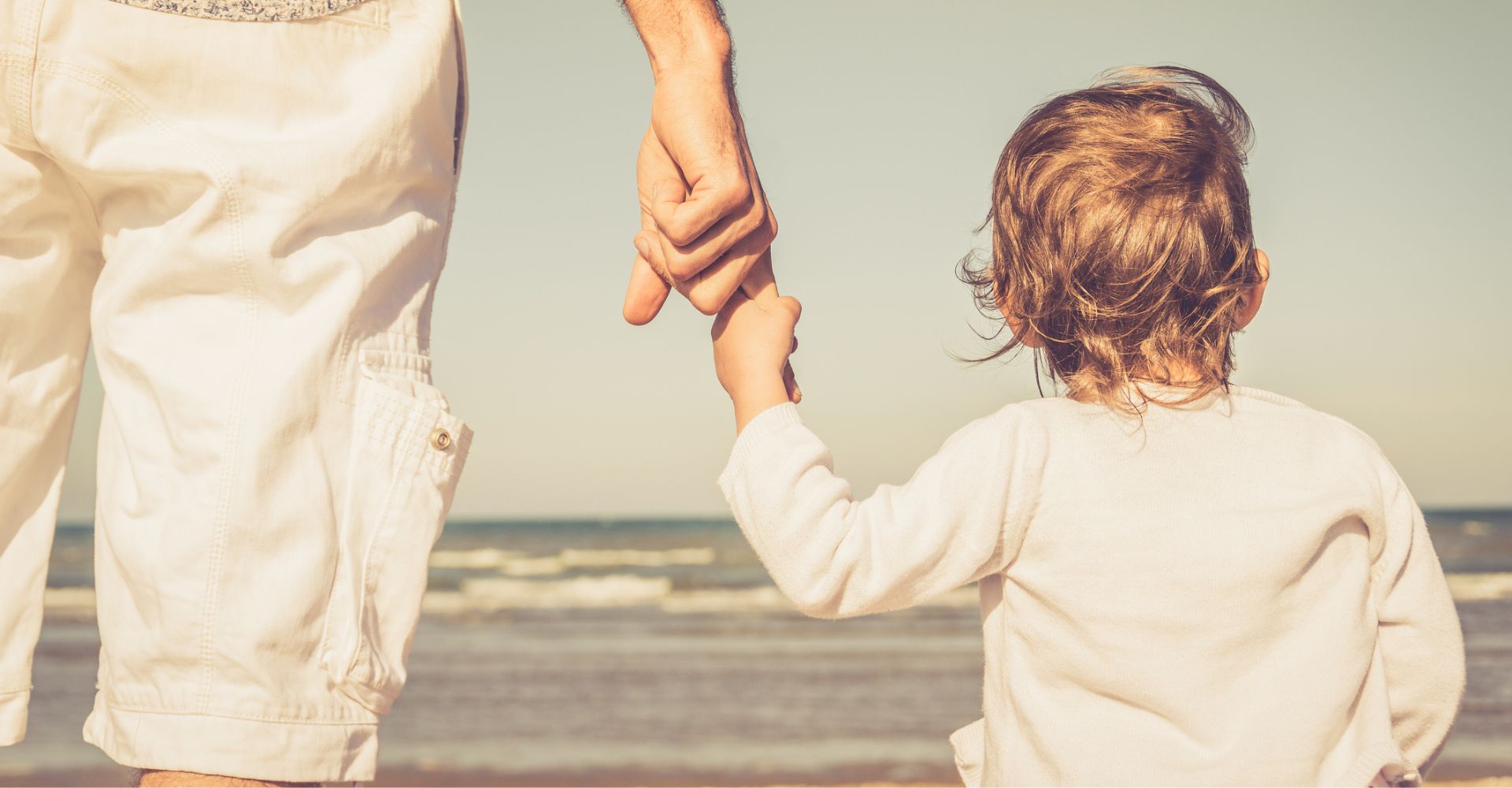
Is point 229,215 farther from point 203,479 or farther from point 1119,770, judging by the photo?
point 1119,770

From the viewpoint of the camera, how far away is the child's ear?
1646 mm

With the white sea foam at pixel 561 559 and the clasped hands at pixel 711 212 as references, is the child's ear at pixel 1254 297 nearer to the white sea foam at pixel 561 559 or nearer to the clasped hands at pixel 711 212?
the clasped hands at pixel 711 212

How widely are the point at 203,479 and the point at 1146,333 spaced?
1209 millimetres

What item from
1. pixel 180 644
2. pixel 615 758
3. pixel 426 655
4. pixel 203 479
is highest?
pixel 203 479

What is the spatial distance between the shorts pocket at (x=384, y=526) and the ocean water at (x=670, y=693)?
15.2ft

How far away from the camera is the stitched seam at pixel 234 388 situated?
49.6 inches

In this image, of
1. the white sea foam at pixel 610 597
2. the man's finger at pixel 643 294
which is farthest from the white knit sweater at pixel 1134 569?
the white sea foam at pixel 610 597

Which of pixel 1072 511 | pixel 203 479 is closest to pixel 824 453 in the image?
pixel 1072 511

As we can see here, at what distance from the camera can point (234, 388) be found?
50.4 inches

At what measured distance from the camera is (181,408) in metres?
1.28

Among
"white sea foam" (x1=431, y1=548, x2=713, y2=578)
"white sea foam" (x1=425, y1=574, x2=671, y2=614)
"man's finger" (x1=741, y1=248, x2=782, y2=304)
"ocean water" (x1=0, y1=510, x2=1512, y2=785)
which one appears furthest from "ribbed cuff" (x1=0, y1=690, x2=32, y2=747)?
"white sea foam" (x1=431, y1=548, x2=713, y2=578)

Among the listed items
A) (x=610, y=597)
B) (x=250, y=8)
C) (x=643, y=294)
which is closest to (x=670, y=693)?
(x=643, y=294)

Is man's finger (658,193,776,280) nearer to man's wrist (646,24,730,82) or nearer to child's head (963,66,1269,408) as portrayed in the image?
man's wrist (646,24,730,82)

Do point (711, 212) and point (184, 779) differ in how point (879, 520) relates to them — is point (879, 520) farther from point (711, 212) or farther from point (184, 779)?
point (184, 779)
